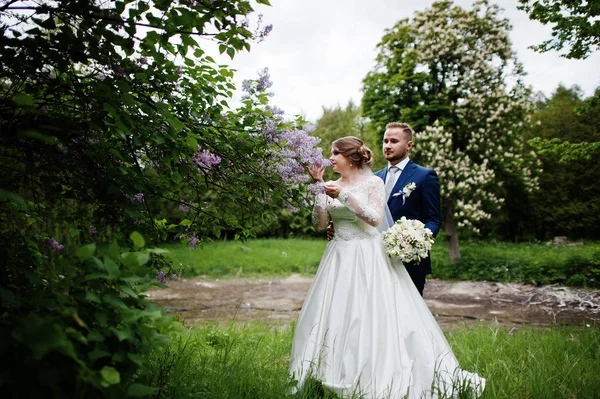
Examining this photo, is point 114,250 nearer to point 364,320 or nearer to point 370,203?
point 364,320

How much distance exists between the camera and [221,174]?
2.92 metres

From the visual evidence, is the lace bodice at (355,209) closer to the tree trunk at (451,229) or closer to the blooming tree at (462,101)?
the blooming tree at (462,101)

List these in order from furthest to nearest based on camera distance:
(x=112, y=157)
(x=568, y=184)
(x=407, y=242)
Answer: (x=568, y=184), (x=407, y=242), (x=112, y=157)

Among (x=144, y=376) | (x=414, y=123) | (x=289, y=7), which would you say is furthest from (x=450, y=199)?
(x=144, y=376)

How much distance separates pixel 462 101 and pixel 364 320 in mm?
11029

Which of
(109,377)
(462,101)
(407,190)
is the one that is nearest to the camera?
(109,377)

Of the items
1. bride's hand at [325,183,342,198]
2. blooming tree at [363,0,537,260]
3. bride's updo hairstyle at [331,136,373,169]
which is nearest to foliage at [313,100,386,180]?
blooming tree at [363,0,537,260]

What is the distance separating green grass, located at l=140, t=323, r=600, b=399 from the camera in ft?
9.09

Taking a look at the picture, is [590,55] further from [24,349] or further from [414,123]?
[414,123]

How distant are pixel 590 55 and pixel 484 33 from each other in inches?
319

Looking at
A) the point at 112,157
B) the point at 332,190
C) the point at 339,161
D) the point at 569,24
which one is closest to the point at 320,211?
the point at 332,190

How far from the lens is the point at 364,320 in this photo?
3.08m

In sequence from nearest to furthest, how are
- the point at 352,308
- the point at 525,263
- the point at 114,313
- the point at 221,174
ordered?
the point at 114,313 < the point at 221,174 < the point at 352,308 < the point at 525,263

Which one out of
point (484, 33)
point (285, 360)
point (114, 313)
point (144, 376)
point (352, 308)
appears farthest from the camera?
point (484, 33)
